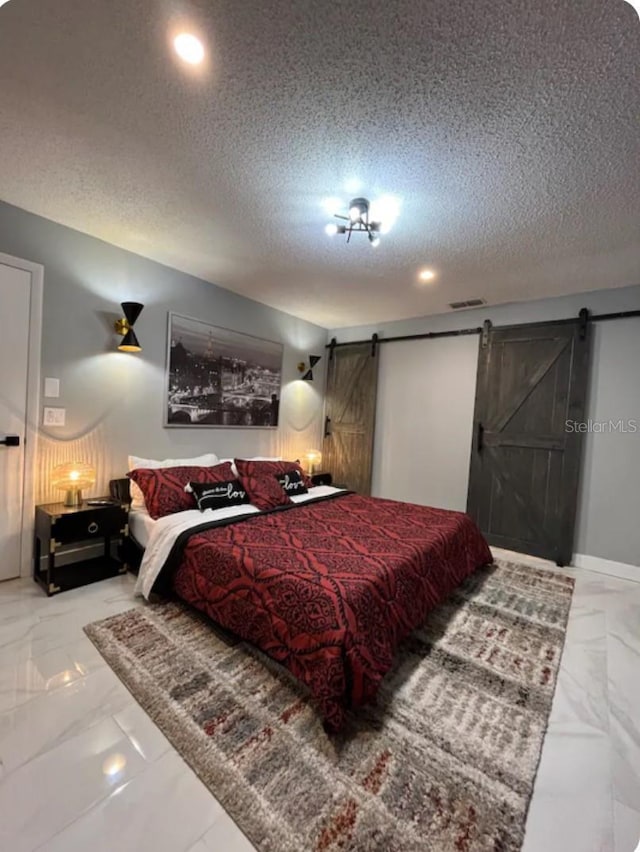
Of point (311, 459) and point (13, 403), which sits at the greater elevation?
point (13, 403)

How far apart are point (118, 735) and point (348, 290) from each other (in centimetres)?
367

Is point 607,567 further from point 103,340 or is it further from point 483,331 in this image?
point 103,340

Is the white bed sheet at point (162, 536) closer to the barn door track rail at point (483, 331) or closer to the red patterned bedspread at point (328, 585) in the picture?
the red patterned bedspread at point (328, 585)

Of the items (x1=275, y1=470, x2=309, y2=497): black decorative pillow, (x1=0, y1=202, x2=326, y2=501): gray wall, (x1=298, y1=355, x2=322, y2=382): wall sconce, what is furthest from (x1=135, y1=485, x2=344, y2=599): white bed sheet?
(x1=298, y1=355, x2=322, y2=382): wall sconce

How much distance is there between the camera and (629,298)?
3312 mm

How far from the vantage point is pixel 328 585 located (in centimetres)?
176

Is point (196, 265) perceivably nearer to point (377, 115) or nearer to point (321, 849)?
point (377, 115)

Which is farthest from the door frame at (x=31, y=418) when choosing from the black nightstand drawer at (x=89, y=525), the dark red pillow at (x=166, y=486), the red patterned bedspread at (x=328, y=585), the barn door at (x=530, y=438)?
the barn door at (x=530, y=438)

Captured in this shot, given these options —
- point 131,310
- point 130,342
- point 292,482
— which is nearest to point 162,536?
point 292,482

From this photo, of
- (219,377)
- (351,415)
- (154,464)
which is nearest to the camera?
(154,464)

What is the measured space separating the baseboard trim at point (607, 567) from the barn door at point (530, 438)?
0.11 m

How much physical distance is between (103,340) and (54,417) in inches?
28.7

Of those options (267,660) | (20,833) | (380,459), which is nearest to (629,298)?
(380,459)

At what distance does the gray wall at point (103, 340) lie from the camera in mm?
2736
